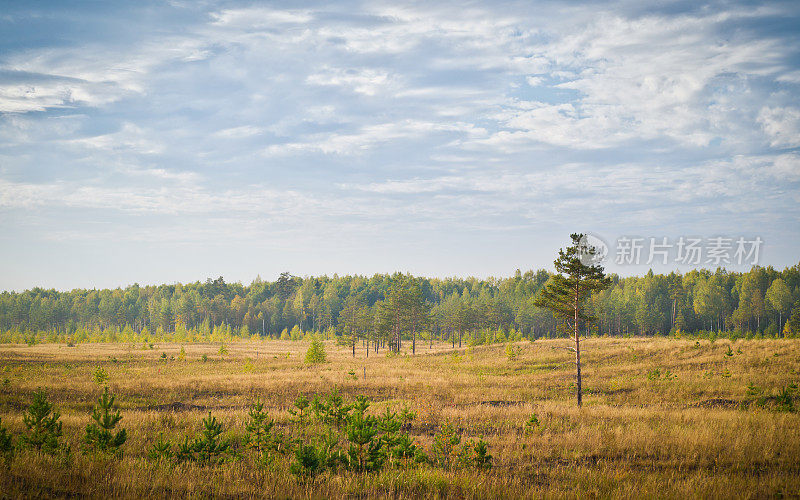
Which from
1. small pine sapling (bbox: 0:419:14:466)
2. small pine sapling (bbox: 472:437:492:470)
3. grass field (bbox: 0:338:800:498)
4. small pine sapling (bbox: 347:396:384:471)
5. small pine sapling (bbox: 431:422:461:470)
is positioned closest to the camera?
grass field (bbox: 0:338:800:498)

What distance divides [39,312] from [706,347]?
476 feet

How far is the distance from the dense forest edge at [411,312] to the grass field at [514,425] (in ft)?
99.2

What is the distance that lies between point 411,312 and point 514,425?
170 ft

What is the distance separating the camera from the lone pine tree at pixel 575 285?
75.0 feet

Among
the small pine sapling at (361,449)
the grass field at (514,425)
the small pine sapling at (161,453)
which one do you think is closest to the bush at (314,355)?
the grass field at (514,425)

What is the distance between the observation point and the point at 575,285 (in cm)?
2327

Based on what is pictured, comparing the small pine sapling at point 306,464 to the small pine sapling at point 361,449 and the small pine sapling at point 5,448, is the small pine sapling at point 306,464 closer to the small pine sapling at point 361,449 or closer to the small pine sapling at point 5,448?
the small pine sapling at point 361,449

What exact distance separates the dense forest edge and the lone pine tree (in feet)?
123

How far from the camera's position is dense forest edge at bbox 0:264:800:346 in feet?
234

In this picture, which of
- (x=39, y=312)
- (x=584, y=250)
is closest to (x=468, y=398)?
(x=584, y=250)

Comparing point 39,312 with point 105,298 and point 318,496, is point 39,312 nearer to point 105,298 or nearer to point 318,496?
point 105,298

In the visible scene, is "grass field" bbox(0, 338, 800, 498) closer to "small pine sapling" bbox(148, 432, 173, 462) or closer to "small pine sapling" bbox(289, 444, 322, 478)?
"small pine sapling" bbox(289, 444, 322, 478)

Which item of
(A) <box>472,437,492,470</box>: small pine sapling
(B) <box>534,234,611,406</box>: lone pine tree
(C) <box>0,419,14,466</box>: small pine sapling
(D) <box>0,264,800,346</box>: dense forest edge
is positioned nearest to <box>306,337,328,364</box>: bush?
(D) <box>0,264,800,346</box>: dense forest edge

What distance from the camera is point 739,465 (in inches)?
406
